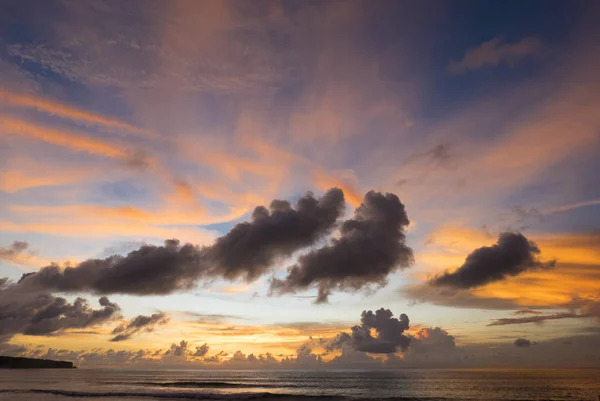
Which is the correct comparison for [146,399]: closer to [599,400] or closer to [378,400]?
[378,400]

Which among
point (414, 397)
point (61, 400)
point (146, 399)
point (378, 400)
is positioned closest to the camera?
point (61, 400)

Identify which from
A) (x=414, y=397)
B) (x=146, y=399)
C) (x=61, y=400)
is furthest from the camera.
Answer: (x=414, y=397)

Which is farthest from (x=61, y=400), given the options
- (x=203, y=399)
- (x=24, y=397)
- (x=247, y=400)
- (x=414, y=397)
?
(x=414, y=397)

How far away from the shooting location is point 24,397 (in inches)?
3319

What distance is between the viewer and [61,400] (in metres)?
83.2

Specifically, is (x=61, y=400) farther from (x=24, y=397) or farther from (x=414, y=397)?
(x=414, y=397)

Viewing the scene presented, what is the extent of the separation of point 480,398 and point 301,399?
43.5 m

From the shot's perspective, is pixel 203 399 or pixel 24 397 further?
pixel 203 399

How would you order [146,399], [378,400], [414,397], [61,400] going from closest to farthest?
[61,400]
[146,399]
[378,400]
[414,397]

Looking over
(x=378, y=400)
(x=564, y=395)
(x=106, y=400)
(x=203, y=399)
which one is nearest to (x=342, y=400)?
(x=378, y=400)

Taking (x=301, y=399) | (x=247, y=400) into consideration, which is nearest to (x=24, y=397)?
(x=247, y=400)

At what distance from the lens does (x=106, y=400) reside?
282 ft

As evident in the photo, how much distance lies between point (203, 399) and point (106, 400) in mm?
20794

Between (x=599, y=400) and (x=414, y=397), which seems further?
(x=414, y=397)
